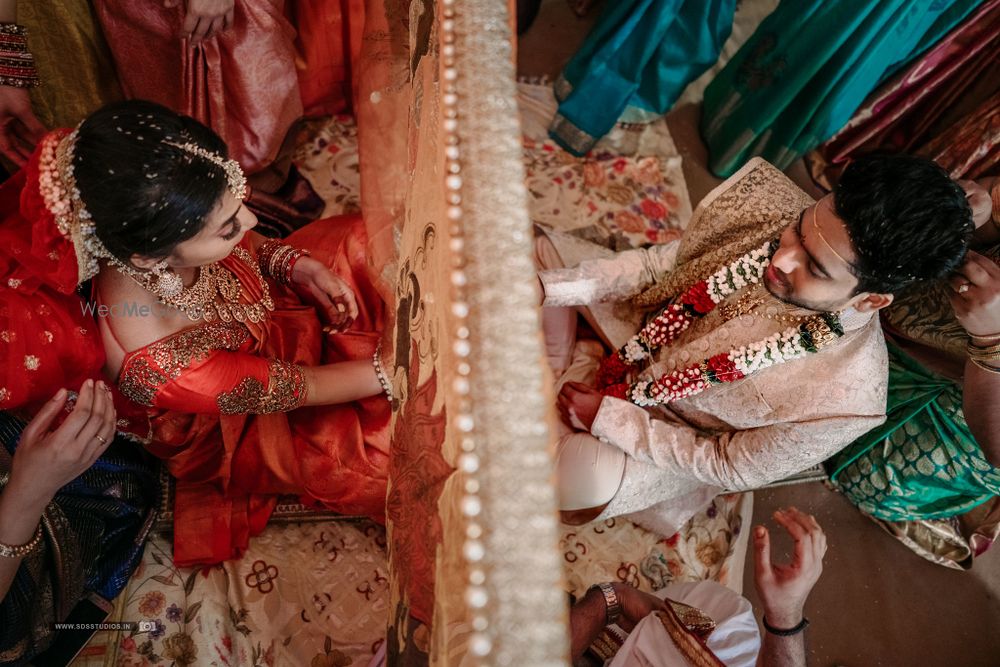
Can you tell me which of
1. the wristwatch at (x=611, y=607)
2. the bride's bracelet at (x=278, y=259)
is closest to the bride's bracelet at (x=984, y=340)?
the wristwatch at (x=611, y=607)

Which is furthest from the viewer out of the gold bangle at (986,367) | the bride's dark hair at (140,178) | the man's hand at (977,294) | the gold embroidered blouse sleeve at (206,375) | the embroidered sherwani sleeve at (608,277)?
the embroidered sherwani sleeve at (608,277)

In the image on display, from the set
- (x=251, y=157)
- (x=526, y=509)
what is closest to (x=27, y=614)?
(x=526, y=509)

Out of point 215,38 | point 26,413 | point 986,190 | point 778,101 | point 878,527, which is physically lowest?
point 878,527

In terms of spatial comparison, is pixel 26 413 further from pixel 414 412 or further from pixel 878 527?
pixel 878 527

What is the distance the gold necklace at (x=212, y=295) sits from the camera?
45.5 inches

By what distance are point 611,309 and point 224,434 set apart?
3.83 feet

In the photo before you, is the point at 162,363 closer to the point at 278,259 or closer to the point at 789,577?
the point at 278,259

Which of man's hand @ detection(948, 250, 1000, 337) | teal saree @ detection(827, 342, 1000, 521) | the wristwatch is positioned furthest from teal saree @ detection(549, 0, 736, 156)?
the wristwatch

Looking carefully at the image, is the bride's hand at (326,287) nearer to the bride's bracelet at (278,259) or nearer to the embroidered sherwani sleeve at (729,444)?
the bride's bracelet at (278,259)

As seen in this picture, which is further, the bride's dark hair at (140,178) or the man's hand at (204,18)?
the man's hand at (204,18)

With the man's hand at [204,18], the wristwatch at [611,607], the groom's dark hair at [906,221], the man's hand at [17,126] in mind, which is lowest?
the wristwatch at [611,607]

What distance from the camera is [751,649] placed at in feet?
4.75

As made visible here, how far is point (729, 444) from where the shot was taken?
1.56 m

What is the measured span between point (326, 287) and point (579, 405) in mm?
759
